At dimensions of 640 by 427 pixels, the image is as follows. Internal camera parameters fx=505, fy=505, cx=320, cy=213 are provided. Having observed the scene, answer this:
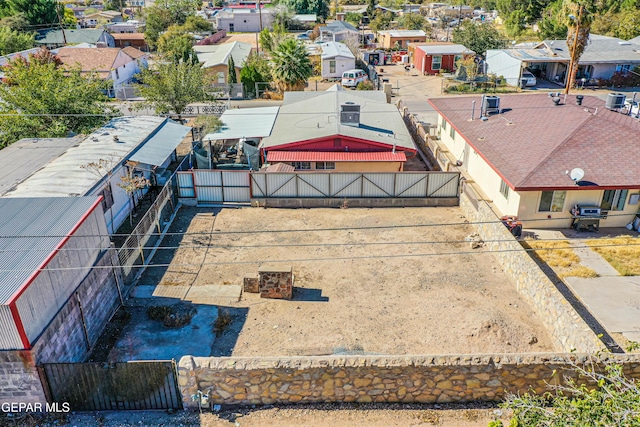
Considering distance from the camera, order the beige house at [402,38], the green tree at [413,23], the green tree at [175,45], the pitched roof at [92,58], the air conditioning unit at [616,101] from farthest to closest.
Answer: the green tree at [413,23] → the beige house at [402,38] → the green tree at [175,45] → the pitched roof at [92,58] → the air conditioning unit at [616,101]

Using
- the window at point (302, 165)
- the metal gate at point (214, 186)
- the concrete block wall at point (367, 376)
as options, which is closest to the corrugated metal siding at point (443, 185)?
the window at point (302, 165)

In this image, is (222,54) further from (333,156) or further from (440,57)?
(333,156)

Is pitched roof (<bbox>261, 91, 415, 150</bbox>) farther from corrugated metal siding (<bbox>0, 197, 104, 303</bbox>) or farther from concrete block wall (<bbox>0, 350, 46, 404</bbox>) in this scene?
concrete block wall (<bbox>0, 350, 46, 404</bbox>)

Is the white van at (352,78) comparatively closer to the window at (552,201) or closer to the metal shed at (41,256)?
the window at (552,201)

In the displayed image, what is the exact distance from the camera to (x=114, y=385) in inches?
476

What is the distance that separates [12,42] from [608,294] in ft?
206

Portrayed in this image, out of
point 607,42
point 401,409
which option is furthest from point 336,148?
point 607,42

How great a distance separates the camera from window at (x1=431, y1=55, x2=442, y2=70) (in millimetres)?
54938

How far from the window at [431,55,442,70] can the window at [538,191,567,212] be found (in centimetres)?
3725

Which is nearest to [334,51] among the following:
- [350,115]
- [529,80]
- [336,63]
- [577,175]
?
[336,63]

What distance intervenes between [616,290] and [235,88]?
120ft

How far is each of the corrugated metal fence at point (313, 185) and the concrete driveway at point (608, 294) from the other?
6.64 m

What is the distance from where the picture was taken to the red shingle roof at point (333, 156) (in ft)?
85.4

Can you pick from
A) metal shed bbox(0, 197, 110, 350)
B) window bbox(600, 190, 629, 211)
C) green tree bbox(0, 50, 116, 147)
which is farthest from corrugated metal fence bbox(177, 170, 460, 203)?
metal shed bbox(0, 197, 110, 350)
